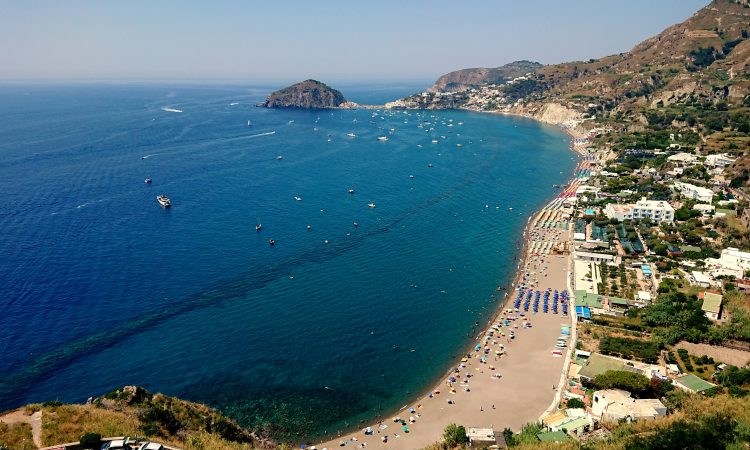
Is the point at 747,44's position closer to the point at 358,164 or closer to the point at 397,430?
the point at 358,164

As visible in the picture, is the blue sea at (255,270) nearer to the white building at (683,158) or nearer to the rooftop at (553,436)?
the rooftop at (553,436)

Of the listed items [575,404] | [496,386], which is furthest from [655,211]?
[575,404]

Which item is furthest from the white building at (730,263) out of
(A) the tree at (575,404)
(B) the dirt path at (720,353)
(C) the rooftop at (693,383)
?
(A) the tree at (575,404)

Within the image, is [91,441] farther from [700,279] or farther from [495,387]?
[700,279]

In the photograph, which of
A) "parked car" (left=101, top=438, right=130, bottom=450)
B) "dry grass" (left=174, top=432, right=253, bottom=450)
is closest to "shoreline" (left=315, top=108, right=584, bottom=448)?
"dry grass" (left=174, top=432, right=253, bottom=450)

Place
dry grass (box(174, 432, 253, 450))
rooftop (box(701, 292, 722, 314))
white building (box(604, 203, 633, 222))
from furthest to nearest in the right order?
white building (box(604, 203, 633, 222)) < rooftop (box(701, 292, 722, 314)) < dry grass (box(174, 432, 253, 450))

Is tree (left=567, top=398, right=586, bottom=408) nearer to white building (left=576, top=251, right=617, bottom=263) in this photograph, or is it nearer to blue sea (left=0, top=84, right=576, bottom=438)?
blue sea (left=0, top=84, right=576, bottom=438)
